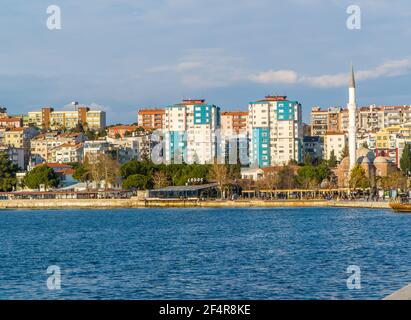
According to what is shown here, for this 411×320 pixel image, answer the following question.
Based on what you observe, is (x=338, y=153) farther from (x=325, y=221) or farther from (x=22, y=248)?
(x=22, y=248)

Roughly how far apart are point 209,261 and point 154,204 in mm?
51377

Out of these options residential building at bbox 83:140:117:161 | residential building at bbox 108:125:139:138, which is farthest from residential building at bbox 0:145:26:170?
residential building at bbox 108:125:139:138

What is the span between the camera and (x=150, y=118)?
135 metres

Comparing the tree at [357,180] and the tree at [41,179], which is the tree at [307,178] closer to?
the tree at [357,180]

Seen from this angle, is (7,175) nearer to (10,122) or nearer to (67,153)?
(67,153)

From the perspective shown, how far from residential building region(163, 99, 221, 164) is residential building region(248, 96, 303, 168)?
455 cm

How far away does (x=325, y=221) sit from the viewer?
Result: 155 ft

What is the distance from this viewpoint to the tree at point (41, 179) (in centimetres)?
8662

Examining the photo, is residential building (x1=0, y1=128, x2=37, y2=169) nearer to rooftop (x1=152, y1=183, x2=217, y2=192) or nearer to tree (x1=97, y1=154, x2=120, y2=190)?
tree (x1=97, y1=154, x2=120, y2=190)

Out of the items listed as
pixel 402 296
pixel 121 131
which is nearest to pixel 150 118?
pixel 121 131

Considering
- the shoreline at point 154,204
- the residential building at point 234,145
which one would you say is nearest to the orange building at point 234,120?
the residential building at point 234,145

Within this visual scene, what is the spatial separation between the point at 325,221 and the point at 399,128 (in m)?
60.9
